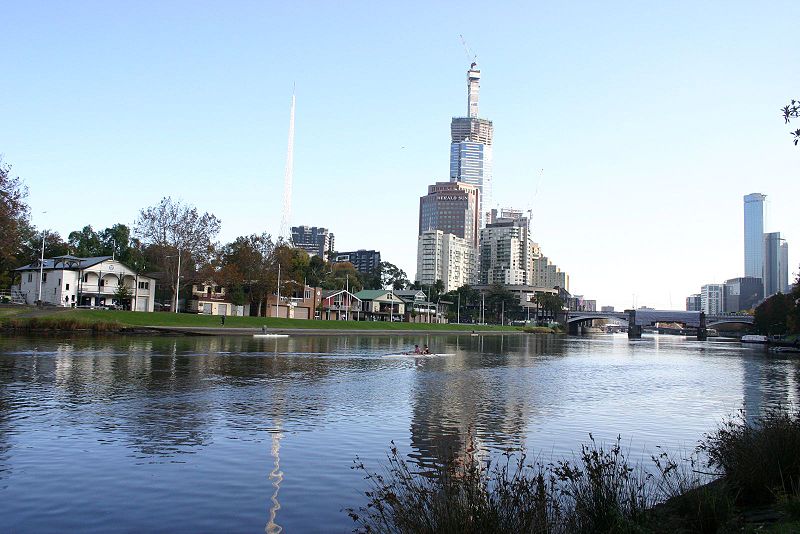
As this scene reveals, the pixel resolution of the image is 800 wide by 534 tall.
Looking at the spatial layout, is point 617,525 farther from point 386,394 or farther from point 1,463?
point 386,394

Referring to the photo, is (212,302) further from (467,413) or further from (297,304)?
(467,413)

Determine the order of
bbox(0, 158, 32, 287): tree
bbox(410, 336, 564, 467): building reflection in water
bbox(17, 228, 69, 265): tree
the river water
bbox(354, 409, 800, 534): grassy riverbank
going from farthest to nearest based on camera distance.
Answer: bbox(17, 228, 69, 265): tree, bbox(0, 158, 32, 287): tree, bbox(410, 336, 564, 467): building reflection in water, the river water, bbox(354, 409, 800, 534): grassy riverbank

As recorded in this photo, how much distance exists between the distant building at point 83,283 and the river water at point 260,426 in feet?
231

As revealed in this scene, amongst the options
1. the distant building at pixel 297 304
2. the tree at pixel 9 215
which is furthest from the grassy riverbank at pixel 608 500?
the distant building at pixel 297 304

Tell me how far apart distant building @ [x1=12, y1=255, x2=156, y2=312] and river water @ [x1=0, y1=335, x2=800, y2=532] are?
7030 centimetres

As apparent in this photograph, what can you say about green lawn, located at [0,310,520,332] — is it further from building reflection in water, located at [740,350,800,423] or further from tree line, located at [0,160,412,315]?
building reflection in water, located at [740,350,800,423]

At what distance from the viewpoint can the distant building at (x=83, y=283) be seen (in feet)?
386

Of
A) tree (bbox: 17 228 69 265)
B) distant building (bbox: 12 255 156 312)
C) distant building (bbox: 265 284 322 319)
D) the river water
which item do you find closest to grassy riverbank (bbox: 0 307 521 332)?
distant building (bbox: 12 255 156 312)

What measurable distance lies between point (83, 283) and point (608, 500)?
12423 cm

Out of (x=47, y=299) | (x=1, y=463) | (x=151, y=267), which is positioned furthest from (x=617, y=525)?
(x=151, y=267)

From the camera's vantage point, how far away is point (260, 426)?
973 inches

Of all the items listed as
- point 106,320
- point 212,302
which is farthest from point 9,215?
point 212,302

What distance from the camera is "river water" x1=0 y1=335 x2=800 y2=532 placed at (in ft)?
48.8

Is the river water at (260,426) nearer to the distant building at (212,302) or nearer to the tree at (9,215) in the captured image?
the tree at (9,215)
